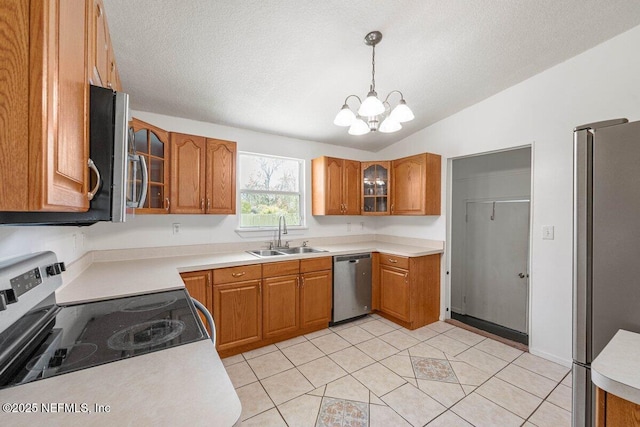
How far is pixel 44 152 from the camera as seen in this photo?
1.56ft

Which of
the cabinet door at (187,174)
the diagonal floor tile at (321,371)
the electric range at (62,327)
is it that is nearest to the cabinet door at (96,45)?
the electric range at (62,327)

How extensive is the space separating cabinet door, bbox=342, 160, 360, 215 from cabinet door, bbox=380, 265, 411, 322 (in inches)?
34.4

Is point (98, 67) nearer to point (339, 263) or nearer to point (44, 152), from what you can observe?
point (44, 152)

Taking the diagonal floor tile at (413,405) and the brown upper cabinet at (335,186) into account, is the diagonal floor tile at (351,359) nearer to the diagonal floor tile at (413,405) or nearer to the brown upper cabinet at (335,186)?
the diagonal floor tile at (413,405)

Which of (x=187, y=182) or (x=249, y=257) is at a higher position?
(x=187, y=182)

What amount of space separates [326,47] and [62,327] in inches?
85.1

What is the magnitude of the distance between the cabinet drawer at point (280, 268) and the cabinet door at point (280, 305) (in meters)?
0.05

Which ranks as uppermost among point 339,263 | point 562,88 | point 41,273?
point 562,88

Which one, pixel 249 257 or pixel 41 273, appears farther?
pixel 249 257

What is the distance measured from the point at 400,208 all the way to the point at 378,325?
1.48m

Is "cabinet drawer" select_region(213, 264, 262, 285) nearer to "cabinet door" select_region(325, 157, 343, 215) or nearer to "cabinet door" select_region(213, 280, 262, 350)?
"cabinet door" select_region(213, 280, 262, 350)

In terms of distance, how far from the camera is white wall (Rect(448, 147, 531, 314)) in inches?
122

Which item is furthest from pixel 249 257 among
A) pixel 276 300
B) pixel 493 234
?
pixel 493 234

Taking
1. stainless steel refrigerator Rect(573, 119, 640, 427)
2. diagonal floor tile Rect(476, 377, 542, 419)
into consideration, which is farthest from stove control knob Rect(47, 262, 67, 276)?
diagonal floor tile Rect(476, 377, 542, 419)
